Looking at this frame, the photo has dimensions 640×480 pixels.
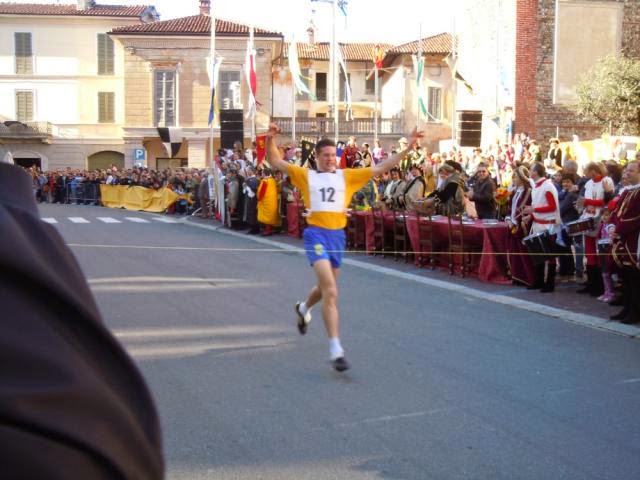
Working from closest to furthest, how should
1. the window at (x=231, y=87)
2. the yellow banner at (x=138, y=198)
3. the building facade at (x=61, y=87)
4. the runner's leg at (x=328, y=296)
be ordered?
the runner's leg at (x=328, y=296) < the yellow banner at (x=138, y=198) < the window at (x=231, y=87) < the building facade at (x=61, y=87)

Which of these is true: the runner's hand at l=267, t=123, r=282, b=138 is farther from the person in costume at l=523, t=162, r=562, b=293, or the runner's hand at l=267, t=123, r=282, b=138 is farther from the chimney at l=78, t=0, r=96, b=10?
the chimney at l=78, t=0, r=96, b=10

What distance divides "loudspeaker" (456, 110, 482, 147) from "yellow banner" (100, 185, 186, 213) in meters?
11.5

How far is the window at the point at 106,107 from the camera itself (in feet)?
186

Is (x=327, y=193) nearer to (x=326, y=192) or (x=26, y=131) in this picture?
(x=326, y=192)

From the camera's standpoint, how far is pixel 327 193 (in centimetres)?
816

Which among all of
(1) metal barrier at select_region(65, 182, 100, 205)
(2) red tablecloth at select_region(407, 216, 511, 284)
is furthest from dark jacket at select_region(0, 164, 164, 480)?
(1) metal barrier at select_region(65, 182, 100, 205)

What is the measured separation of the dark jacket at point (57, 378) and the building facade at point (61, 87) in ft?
185

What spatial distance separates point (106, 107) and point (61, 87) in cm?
357

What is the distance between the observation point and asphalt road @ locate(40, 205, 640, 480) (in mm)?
5055

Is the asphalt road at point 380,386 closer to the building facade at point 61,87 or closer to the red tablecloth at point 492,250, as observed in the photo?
the red tablecloth at point 492,250

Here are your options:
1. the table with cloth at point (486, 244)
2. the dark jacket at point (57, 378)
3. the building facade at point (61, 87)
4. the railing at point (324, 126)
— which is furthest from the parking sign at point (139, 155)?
the dark jacket at point (57, 378)

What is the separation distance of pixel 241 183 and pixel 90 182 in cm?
2044

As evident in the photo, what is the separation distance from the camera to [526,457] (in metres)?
5.12

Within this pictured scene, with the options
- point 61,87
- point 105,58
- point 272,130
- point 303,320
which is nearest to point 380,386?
point 303,320
